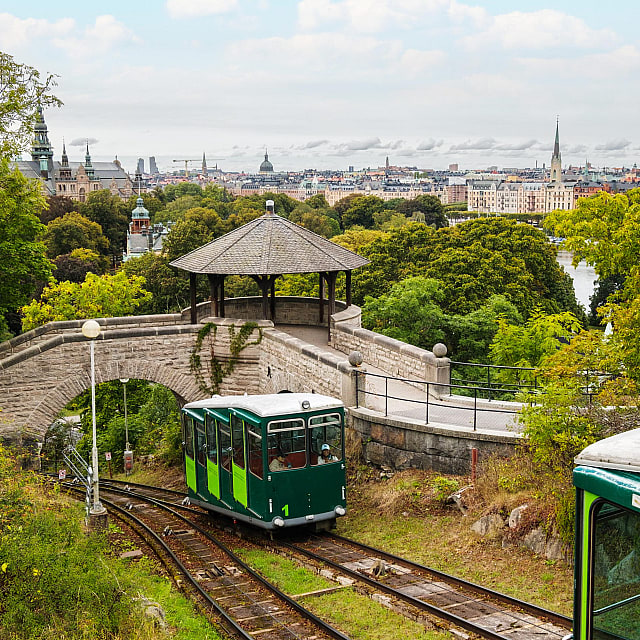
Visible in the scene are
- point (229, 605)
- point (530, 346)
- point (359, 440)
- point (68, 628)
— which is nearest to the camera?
point (68, 628)

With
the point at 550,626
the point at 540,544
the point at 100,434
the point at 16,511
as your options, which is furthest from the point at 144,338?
the point at 100,434

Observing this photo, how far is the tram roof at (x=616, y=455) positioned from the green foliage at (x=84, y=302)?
34922 mm

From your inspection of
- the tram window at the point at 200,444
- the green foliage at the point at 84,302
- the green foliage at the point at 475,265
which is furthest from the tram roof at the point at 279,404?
the green foliage at the point at 475,265

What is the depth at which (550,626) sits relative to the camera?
33.0 ft

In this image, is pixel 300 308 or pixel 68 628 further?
pixel 300 308

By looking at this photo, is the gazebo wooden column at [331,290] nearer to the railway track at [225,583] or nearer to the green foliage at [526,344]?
the green foliage at [526,344]

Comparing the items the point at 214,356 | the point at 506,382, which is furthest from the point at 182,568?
the point at 506,382

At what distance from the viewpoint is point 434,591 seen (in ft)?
37.9

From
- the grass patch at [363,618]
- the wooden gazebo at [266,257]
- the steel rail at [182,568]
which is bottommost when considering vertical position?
the steel rail at [182,568]

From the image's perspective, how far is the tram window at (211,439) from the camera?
16.0m

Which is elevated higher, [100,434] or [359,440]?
[359,440]

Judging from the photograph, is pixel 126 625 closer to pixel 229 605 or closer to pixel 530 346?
pixel 229 605

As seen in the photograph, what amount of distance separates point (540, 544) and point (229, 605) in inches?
190

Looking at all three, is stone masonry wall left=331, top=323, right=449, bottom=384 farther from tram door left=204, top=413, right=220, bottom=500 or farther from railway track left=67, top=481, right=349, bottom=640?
railway track left=67, top=481, right=349, bottom=640
